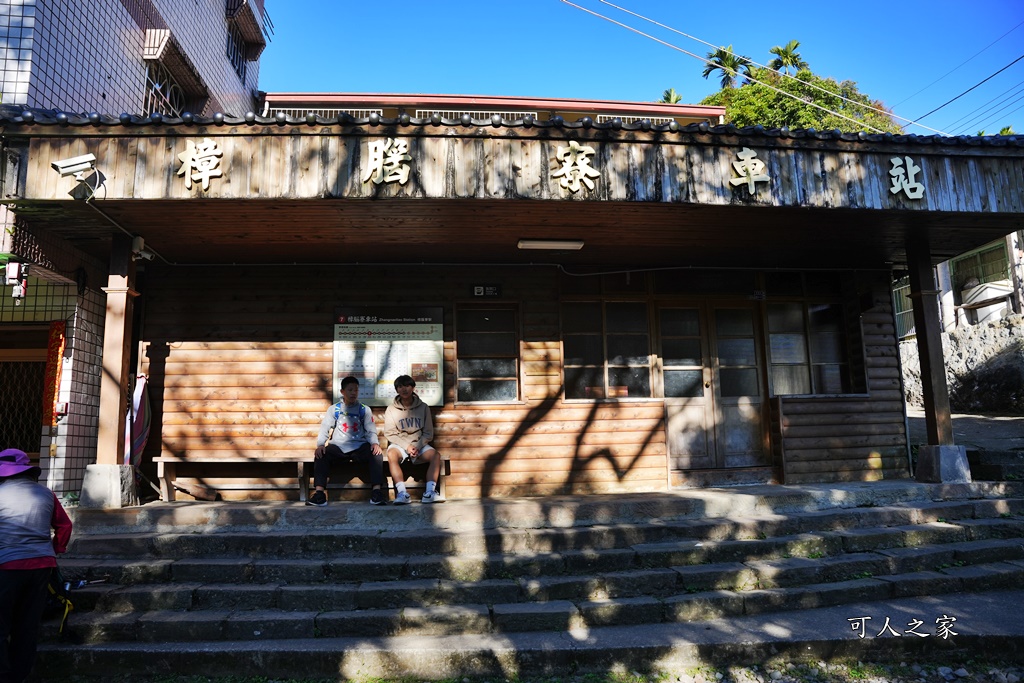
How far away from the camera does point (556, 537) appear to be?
223 inches

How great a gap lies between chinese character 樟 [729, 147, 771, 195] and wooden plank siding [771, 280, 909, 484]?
304 centimetres

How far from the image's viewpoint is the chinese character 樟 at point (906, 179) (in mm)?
6301

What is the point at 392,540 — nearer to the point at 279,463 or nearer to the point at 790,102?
the point at 279,463

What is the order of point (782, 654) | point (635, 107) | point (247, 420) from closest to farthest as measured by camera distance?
point (782, 654) < point (247, 420) < point (635, 107)

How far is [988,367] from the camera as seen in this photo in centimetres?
1448

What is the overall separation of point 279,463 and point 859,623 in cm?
579

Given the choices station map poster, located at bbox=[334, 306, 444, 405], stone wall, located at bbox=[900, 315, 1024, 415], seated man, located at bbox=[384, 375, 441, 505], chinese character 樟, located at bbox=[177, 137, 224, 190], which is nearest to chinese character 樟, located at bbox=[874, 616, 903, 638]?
seated man, located at bbox=[384, 375, 441, 505]

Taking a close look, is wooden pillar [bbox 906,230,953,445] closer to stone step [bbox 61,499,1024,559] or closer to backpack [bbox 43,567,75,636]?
stone step [bbox 61,499,1024,559]

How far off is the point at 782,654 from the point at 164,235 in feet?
22.0

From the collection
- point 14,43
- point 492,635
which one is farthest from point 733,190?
point 14,43

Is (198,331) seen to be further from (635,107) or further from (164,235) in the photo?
(635,107)

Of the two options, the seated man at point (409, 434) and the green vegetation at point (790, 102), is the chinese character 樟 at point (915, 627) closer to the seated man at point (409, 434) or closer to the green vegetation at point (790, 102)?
the seated man at point (409, 434)

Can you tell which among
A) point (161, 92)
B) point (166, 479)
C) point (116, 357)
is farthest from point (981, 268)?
point (116, 357)

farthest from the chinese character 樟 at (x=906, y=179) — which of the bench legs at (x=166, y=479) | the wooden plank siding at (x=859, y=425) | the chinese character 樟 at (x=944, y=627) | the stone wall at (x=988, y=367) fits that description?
the stone wall at (x=988, y=367)
